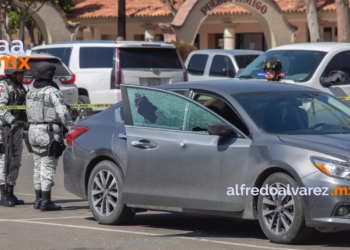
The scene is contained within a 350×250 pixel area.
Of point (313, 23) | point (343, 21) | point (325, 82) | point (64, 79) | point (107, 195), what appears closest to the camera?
point (107, 195)

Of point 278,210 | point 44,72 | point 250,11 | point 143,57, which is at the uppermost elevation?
point 250,11

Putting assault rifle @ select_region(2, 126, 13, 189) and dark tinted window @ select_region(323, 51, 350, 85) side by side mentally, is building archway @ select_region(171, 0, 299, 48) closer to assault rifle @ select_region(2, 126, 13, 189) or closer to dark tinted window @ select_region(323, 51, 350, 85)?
dark tinted window @ select_region(323, 51, 350, 85)

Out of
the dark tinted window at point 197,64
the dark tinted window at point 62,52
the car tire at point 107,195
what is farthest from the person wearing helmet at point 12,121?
the dark tinted window at point 197,64

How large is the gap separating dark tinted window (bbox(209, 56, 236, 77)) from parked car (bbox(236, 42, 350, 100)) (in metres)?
6.20

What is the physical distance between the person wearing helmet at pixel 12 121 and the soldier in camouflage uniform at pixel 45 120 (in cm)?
61

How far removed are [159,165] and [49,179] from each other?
223cm

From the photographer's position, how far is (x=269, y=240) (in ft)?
26.0

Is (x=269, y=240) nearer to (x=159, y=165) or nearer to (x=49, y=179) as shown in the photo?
(x=159, y=165)

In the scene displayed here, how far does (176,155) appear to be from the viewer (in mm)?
8312

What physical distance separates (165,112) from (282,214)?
1.71 m

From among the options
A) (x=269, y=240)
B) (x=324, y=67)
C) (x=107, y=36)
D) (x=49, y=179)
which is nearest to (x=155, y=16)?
(x=107, y=36)

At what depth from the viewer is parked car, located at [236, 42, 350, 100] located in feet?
49.4

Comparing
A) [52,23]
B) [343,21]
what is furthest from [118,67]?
[52,23]

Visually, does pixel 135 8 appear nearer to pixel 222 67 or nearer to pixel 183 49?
pixel 183 49
